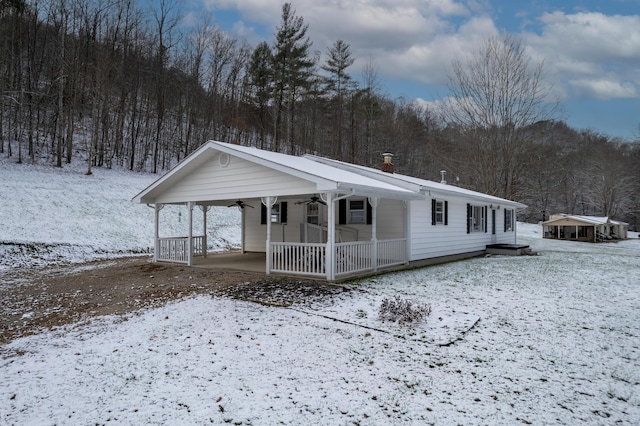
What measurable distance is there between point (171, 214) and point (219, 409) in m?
18.1

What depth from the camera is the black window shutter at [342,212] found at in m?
13.0

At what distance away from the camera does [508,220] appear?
65.1 feet

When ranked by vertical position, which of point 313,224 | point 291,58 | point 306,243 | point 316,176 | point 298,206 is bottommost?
point 306,243

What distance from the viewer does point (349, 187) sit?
8727 mm

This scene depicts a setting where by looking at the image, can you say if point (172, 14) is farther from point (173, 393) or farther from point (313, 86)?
point (173, 393)

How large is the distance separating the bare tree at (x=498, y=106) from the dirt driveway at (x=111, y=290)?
74.4ft

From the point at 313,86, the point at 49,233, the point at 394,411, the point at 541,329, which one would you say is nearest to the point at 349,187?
the point at 541,329

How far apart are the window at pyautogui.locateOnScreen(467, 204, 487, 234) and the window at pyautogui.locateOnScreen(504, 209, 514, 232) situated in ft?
9.57

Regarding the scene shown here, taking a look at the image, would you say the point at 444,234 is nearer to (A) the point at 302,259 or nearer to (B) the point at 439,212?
(B) the point at 439,212

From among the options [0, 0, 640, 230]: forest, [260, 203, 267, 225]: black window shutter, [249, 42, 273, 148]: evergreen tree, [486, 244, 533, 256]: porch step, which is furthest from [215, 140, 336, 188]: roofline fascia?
[249, 42, 273, 148]: evergreen tree

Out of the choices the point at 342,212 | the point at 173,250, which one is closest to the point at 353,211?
the point at 342,212

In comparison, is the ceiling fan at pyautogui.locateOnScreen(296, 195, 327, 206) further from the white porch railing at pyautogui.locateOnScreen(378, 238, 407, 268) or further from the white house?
the white porch railing at pyautogui.locateOnScreen(378, 238, 407, 268)

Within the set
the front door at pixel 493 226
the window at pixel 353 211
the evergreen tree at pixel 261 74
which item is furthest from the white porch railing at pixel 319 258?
the evergreen tree at pixel 261 74

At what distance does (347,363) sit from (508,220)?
17715 millimetres
